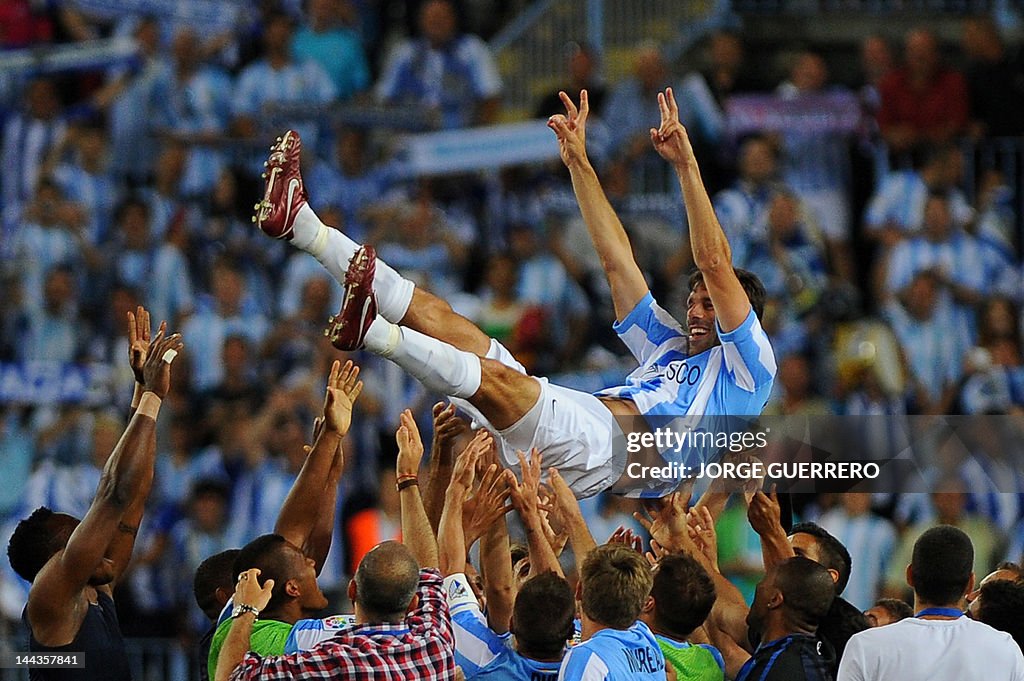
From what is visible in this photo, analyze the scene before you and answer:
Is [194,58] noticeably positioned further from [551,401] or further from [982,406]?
[551,401]

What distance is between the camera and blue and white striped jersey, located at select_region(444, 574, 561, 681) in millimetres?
6387

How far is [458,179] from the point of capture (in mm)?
15000

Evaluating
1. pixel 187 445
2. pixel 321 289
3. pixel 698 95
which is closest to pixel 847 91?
pixel 698 95

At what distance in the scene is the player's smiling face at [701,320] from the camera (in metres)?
8.34

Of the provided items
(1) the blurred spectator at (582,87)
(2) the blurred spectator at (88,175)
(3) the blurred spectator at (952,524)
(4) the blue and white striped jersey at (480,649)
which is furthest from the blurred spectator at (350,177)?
(4) the blue and white striped jersey at (480,649)

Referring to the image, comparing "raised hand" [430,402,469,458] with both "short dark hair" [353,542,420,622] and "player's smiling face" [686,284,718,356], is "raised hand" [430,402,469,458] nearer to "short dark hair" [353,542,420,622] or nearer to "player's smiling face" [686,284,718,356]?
"player's smiling face" [686,284,718,356]

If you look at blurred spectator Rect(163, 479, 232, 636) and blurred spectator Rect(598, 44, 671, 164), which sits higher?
blurred spectator Rect(598, 44, 671, 164)

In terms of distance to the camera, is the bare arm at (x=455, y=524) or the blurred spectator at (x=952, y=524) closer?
the bare arm at (x=455, y=524)

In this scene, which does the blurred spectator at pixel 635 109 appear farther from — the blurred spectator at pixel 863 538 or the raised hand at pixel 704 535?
the raised hand at pixel 704 535

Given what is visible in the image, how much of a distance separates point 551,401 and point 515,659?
5.69 ft

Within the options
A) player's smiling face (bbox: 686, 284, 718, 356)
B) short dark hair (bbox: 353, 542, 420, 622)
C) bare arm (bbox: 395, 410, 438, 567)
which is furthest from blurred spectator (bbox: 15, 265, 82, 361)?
short dark hair (bbox: 353, 542, 420, 622)

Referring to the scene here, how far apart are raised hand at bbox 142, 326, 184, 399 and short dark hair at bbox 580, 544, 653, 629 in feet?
5.71

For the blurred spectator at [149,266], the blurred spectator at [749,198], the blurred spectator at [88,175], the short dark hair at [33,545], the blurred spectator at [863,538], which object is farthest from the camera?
the blurred spectator at [88,175]

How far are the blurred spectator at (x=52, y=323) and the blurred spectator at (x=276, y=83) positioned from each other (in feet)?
6.59
